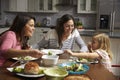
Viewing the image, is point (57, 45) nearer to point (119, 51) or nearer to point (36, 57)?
point (36, 57)

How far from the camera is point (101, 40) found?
207 cm

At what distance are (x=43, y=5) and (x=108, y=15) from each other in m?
1.51

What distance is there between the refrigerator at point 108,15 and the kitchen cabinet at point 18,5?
1.74m

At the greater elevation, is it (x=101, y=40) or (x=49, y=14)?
(x=49, y=14)

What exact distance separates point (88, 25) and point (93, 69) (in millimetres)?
3413

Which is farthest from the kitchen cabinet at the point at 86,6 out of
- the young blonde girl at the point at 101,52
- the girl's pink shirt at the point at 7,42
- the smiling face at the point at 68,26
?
the girl's pink shirt at the point at 7,42

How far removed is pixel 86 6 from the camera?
4547 millimetres

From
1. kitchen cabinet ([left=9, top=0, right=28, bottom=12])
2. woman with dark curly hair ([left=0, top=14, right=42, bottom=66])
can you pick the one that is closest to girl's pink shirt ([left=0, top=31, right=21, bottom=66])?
woman with dark curly hair ([left=0, top=14, right=42, bottom=66])

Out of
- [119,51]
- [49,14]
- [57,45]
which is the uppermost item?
[49,14]

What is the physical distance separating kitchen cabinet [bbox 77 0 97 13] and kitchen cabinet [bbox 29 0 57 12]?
0.59 m

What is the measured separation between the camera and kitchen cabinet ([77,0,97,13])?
4.52m

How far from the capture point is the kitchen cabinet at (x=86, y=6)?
4.52 meters

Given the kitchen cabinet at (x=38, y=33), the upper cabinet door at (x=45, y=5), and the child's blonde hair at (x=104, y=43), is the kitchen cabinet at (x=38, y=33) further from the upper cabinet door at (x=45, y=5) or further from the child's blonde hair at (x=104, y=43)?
the child's blonde hair at (x=104, y=43)

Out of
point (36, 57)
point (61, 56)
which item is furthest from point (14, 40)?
point (61, 56)
